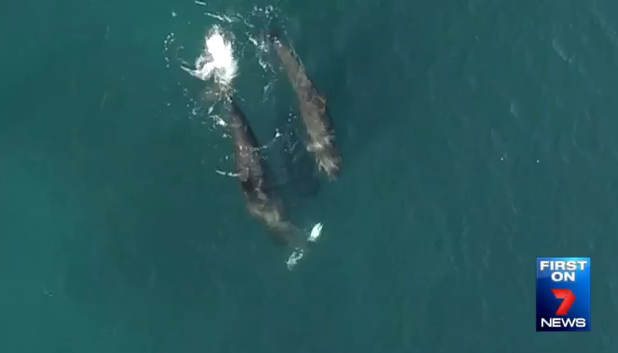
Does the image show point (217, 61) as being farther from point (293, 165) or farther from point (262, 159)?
point (293, 165)

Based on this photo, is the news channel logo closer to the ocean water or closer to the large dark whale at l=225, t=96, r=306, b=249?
the ocean water

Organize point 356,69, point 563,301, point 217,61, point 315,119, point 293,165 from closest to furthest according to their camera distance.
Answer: point 563,301
point 293,165
point 315,119
point 217,61
point 356,69

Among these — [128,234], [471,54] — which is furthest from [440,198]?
[128,234]

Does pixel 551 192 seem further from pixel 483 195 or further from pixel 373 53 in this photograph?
pixel 373 53

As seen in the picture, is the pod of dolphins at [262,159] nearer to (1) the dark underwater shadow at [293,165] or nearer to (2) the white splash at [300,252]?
(2) the white splash at [300,252]

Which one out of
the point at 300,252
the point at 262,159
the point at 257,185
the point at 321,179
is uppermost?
the point at 262,159

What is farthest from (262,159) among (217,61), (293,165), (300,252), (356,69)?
(356,69)

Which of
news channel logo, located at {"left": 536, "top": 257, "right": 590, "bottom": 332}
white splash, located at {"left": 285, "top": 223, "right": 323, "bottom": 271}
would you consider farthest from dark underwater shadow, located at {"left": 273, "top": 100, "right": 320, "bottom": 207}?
news channel logo, located at {"left": 536, "top": 257, "right": 590, "bottom": 332}
